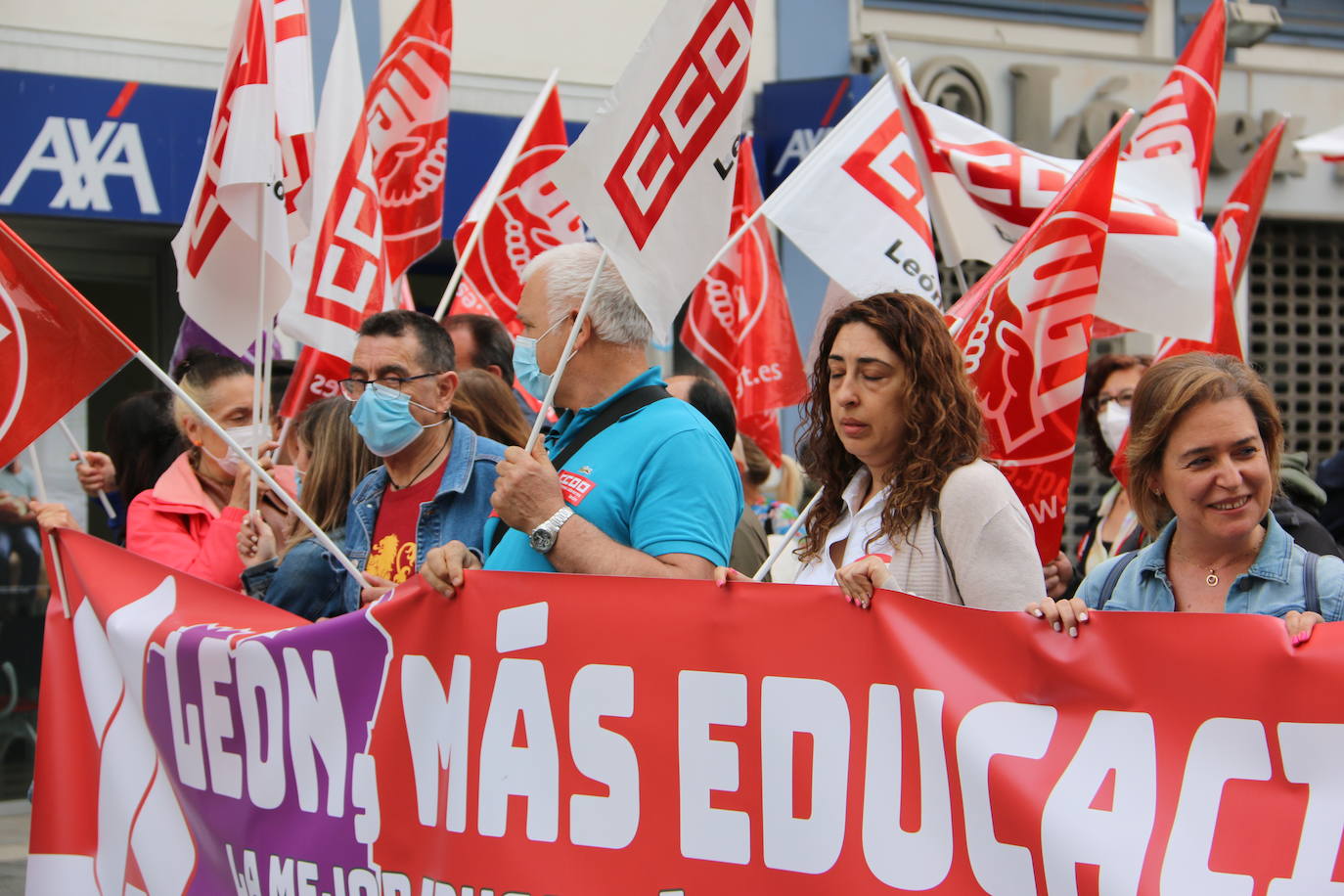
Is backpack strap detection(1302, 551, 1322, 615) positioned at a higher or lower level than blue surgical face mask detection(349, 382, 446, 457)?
lower

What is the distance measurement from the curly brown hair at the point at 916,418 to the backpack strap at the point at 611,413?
40 centimetres

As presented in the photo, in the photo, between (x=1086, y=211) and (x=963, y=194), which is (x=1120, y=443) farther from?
(x=1086, y=211)

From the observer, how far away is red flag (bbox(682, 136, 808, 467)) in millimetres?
7426

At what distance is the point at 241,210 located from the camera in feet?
14.8

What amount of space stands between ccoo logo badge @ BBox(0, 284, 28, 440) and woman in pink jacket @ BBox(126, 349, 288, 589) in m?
0.72

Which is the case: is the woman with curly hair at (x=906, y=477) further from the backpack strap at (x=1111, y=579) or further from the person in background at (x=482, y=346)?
the person in background at (x=482, y=346)

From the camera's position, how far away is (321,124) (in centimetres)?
580

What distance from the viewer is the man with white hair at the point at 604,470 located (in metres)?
3.26

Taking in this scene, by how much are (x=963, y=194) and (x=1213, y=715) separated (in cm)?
288

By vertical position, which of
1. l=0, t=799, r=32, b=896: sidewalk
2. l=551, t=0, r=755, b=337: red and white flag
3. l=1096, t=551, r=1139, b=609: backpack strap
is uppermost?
l=551, t=0, r=755, b=337: red and white flag

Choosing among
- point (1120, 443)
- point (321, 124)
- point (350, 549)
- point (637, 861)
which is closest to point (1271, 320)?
point (1120, 443)

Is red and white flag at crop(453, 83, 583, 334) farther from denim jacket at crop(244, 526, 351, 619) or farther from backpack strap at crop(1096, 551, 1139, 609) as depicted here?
backpack strap at crop(1096, 551, 1139, 609)

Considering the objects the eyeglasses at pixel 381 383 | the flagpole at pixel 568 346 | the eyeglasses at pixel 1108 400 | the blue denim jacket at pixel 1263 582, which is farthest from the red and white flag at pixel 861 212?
the blue denim jacket at pixel 1263 582

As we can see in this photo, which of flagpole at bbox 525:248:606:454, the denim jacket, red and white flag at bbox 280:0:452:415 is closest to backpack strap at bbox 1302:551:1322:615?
flagpole at bbox 525:248:606:454
